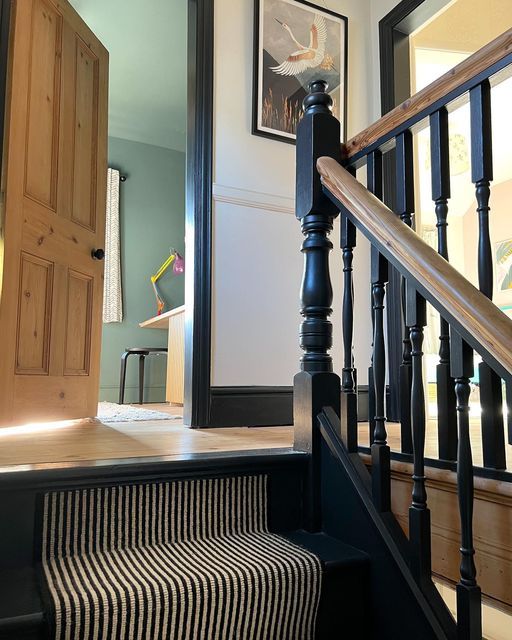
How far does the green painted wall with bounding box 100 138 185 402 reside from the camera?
5.62 meters

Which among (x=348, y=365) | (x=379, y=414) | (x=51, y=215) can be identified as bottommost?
(x=379, y=414)

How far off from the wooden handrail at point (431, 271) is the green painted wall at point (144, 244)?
4574 millimetres

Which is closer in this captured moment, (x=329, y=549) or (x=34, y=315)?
(x=329, y=549)

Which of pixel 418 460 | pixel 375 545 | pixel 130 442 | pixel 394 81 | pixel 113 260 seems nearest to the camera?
pixel 418 460

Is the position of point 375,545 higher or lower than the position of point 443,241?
lower

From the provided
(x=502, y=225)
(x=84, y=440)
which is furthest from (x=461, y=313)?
(x=502, y=225)

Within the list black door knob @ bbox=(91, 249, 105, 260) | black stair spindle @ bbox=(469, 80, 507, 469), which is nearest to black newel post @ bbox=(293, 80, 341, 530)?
black stair spindle @ bbox=(469, 80, 507, 469)

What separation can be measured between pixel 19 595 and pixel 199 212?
1881 mm

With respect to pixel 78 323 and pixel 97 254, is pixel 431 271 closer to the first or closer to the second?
pixel 78 323

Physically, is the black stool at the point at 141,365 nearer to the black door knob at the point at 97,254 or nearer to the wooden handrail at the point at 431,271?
the black door knob at the point at 97,254

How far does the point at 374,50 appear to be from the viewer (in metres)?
3.15

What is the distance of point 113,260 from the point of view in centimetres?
567

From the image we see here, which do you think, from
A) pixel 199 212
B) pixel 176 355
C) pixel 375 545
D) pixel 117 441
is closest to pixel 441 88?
pixel 375 545

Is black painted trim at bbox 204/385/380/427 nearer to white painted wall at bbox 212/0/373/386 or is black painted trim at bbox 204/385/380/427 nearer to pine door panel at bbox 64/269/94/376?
white painted wall at bbox 212/0/373/386
